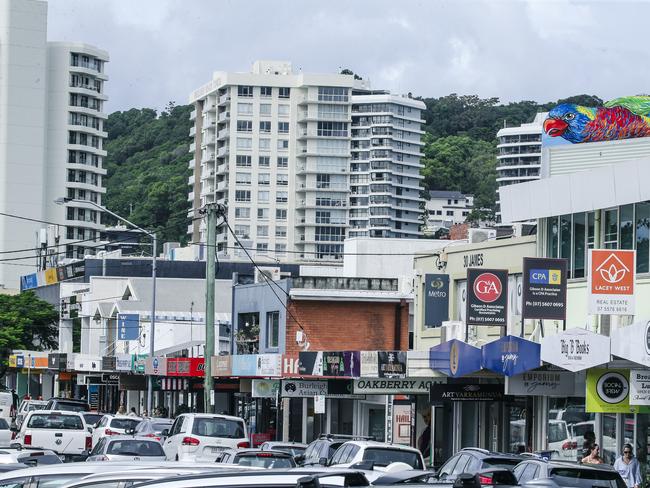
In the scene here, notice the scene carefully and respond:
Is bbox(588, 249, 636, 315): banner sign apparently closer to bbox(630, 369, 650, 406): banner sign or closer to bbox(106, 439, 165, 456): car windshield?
bbox(630, 369, 650, 406): banner sign

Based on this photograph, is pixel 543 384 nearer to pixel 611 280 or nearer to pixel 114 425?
pixel 611 280

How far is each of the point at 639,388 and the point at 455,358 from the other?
300 inches

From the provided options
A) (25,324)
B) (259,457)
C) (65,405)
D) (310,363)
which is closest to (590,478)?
(259,457)

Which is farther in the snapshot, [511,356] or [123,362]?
[123,362]

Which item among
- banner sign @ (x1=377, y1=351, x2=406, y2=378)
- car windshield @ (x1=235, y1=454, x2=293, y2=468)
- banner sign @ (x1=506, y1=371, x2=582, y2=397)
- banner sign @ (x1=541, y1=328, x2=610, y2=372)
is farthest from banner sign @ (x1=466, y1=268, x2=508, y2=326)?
car windshield @ (x1=235, y1=454, x2=293, y2=468)

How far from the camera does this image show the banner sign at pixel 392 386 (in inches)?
1612

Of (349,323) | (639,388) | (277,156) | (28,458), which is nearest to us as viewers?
(28,458)

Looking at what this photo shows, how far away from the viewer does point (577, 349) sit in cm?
2841

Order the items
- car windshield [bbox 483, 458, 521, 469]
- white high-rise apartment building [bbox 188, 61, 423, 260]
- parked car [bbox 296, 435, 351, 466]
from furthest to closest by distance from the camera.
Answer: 1. white high-rise apartment building [bbox 188, 61, 423, 260]
2. parked car [bbox 296, 435, 351, 466]
3. car windshield [bbox 483, 458, 521, 469]

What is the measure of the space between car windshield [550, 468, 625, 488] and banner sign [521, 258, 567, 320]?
39.1 ft

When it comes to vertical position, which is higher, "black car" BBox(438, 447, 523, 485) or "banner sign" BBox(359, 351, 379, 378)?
"banner sign" BBox(359, 351, 379, 378)

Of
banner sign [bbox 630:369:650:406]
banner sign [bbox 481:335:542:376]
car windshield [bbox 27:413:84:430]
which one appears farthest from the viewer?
car windshield [bbox 27:413:84:430]

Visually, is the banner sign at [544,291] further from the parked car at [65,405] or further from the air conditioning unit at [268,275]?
the air conditioning unit at [268,275]

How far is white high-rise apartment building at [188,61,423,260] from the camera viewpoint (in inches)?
6914
